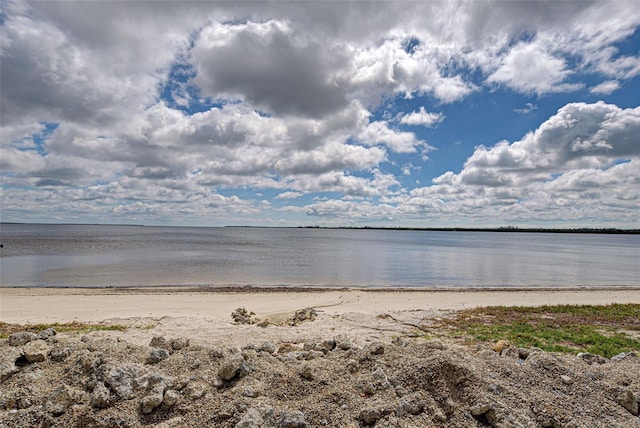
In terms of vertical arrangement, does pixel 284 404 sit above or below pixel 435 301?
above

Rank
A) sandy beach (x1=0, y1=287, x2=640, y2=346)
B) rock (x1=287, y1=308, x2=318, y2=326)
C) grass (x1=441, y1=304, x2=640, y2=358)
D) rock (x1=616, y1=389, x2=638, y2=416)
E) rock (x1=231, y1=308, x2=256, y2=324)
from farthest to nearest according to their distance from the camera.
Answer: rock (x1=231, y1=308, x2=256, y2=324) < rock (x1=287, y1=308, x2=318, y2=326) < sandy beach (x1=0, y1=287, x2=640, y2=346) < grass (x1=441, y1=304, x2=640, y2=358) < rock (x1=616, y1=389, x2=638, y2=416)

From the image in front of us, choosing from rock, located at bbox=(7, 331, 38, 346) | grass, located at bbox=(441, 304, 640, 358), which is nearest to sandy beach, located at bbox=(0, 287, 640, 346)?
grass, located at bbox=(441, 304, 640, 358)

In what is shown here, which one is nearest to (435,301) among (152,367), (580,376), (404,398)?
(580,376)

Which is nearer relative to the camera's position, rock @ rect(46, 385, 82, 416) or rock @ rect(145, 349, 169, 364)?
rock @ rect(46, 385, 82, 416)

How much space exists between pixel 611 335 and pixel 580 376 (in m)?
6.47

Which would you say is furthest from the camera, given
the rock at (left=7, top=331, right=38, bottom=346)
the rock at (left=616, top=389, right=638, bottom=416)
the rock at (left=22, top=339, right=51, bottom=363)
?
the rock at (left=7, top=331, right=38, bottom=346)

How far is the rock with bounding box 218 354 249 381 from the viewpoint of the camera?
5.76 metres

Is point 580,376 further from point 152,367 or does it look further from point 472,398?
point 152,367

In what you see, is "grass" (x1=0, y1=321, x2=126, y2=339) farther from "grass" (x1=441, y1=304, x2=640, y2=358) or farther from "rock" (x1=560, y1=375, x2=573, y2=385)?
"rock" (x1=560, y1=375, x2=573, y2=385)

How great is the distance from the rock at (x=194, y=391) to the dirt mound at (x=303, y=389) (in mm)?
15

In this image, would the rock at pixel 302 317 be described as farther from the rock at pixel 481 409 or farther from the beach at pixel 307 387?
the rock at pixel 481 409

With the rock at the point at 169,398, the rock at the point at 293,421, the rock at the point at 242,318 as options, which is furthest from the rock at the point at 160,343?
the rock at the point at 242,318

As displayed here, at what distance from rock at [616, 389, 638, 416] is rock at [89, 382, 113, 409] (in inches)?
305

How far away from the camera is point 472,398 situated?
5203mm
